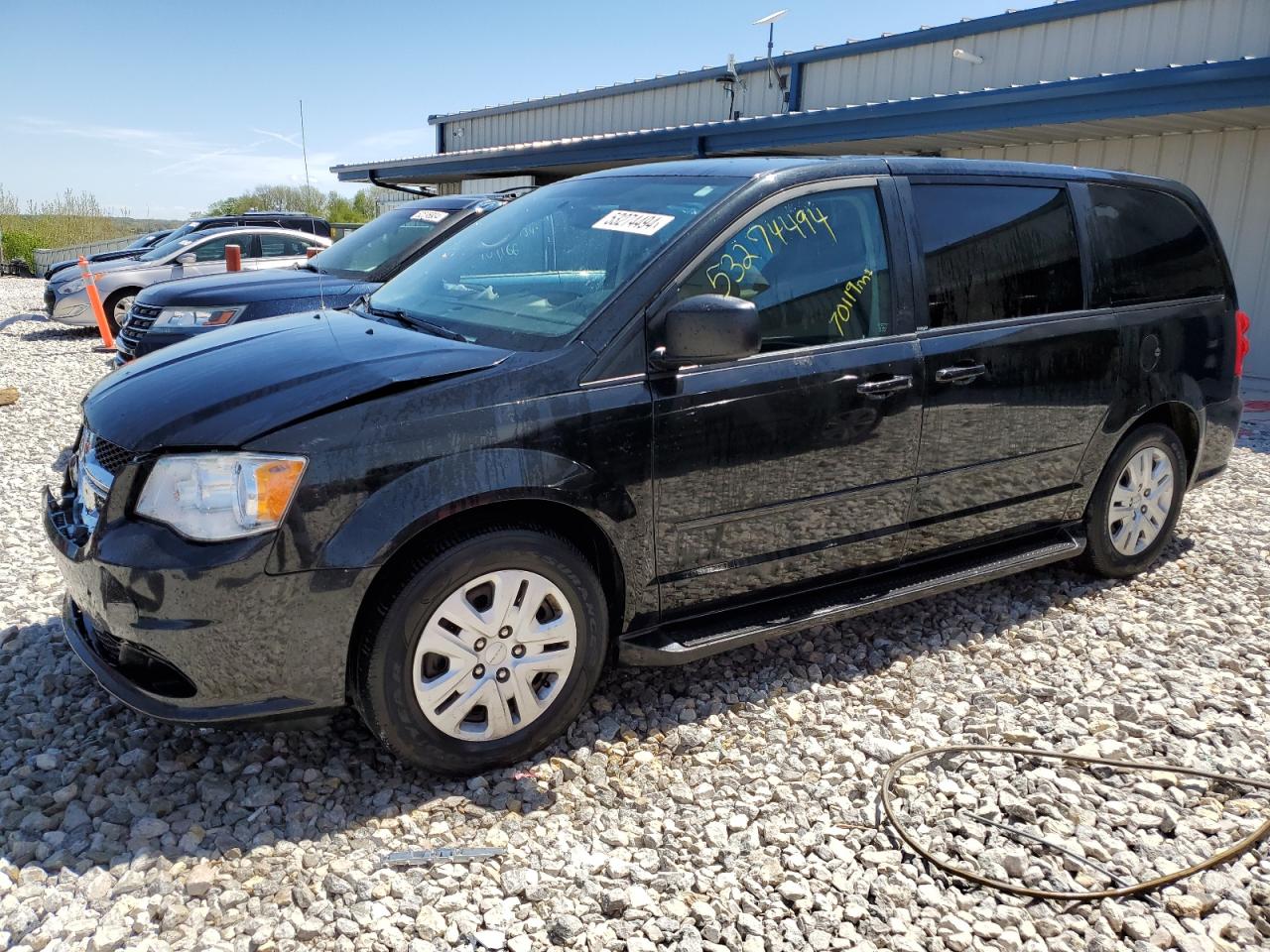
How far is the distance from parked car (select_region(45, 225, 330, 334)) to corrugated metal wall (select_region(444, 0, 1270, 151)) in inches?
303

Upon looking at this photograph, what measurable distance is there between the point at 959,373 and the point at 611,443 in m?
1.53

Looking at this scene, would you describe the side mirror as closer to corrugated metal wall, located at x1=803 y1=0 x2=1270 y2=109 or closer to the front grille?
the front grille

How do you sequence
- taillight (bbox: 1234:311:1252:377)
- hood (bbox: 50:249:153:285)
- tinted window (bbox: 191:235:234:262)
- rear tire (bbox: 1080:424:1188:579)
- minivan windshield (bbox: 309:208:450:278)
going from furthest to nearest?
tinted window (bbox: 191:235:234:262)
hood (bbox: 50:249:153:285)
minivan windshield (bbox: 309:208:450:278)
taillight (bbox: 1234:311:1252:377)
rear tire (bbox: 1080:424:1188:579)

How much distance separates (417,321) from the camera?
350 centimetres

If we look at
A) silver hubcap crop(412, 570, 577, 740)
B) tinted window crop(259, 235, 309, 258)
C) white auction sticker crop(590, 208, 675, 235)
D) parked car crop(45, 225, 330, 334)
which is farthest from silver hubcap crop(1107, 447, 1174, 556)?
tinted window crop(259, 235, 309, 258)

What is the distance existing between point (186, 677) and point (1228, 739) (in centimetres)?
336

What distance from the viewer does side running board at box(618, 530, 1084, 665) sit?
10.5 ft

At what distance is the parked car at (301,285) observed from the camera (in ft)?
22.3

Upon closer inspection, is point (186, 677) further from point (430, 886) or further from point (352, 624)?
point (430, 886)

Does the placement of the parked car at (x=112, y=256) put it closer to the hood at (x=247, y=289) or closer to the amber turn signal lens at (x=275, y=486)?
the hood at (x=247, y=289)

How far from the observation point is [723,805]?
2922 mm

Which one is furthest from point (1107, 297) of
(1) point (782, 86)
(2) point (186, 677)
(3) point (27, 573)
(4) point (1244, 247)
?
(1) point (782, 86)

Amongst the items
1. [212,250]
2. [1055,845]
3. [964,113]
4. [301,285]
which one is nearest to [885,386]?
[1055,845]

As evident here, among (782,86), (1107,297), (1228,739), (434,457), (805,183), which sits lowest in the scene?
(1228,739)
